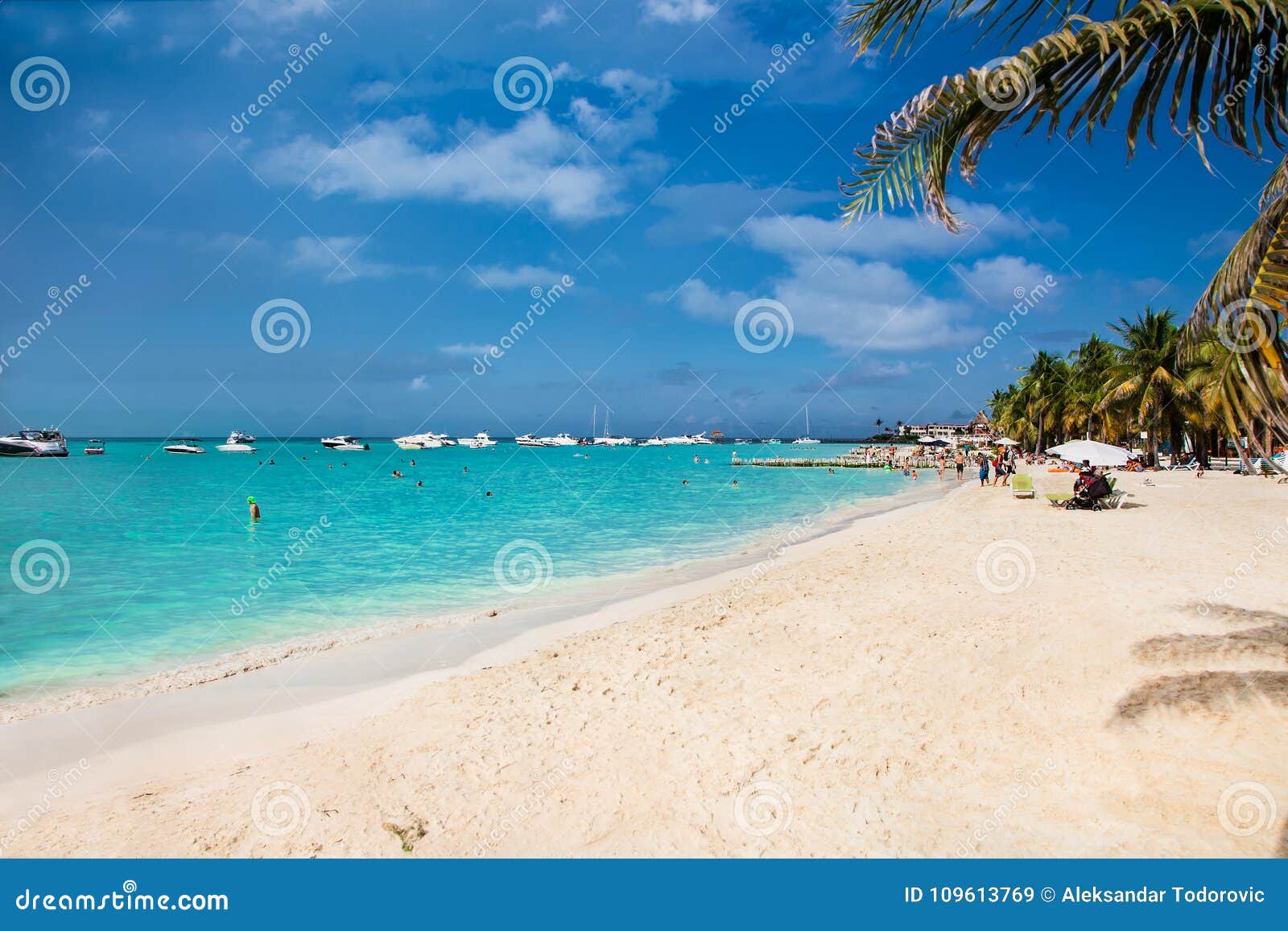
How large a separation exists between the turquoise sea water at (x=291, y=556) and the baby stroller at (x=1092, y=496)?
10086 mm

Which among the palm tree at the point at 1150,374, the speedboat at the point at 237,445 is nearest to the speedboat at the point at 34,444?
the speedboat at the point at 237,445

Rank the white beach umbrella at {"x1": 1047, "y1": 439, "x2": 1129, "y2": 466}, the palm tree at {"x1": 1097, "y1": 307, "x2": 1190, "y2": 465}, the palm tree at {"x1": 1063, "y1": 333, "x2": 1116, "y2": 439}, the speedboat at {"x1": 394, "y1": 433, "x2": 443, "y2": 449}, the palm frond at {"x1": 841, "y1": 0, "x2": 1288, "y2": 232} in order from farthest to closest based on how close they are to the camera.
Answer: the speedboat at {"x1": 394, "y1": 433, "x2": 443, "y2": 449} < the palm tree at {"x1": 1063, "y1": 333, "x2": 1116, "y2": 439} < the palm tree at {"x1": 1097, "y1": 307, "x2": 1190, "y2": 465} < the white beach umbrella at {"x1": 1047, "y1": 439, "x2": 1129, "y2": 466} < the palm frond at {"x1": 841, "y1": 0, "x2": 1288, "y2": 232}

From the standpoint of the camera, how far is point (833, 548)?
1586cm

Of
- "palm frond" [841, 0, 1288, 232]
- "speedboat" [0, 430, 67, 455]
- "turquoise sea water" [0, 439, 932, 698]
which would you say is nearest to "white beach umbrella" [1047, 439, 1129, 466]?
"turquoise sea water" [0, 439, 932, 698]

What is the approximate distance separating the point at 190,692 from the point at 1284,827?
34.7 feet

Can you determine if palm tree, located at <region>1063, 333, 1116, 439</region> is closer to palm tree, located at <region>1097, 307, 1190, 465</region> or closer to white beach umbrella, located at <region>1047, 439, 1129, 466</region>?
palm tree, located at <region>1097, 307, 1190, 465</region>

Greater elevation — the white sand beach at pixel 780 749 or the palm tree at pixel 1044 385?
the palm tree at pixel 1044 385

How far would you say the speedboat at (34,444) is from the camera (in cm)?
8544

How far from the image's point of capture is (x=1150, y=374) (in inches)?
1721

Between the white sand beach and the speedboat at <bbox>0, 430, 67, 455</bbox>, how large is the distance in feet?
363

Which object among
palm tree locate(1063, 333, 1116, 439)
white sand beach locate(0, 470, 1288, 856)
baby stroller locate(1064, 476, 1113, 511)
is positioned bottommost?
white sand beach locate(0, 470, 1288, 856)

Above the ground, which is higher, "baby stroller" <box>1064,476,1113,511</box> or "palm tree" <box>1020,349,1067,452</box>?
"palm tree" <box>1020,349,1067,452</box>

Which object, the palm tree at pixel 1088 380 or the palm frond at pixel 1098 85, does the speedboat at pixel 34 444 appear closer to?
the palm frond at pixel 1098 85

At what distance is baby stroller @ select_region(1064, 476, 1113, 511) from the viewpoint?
810 inches
